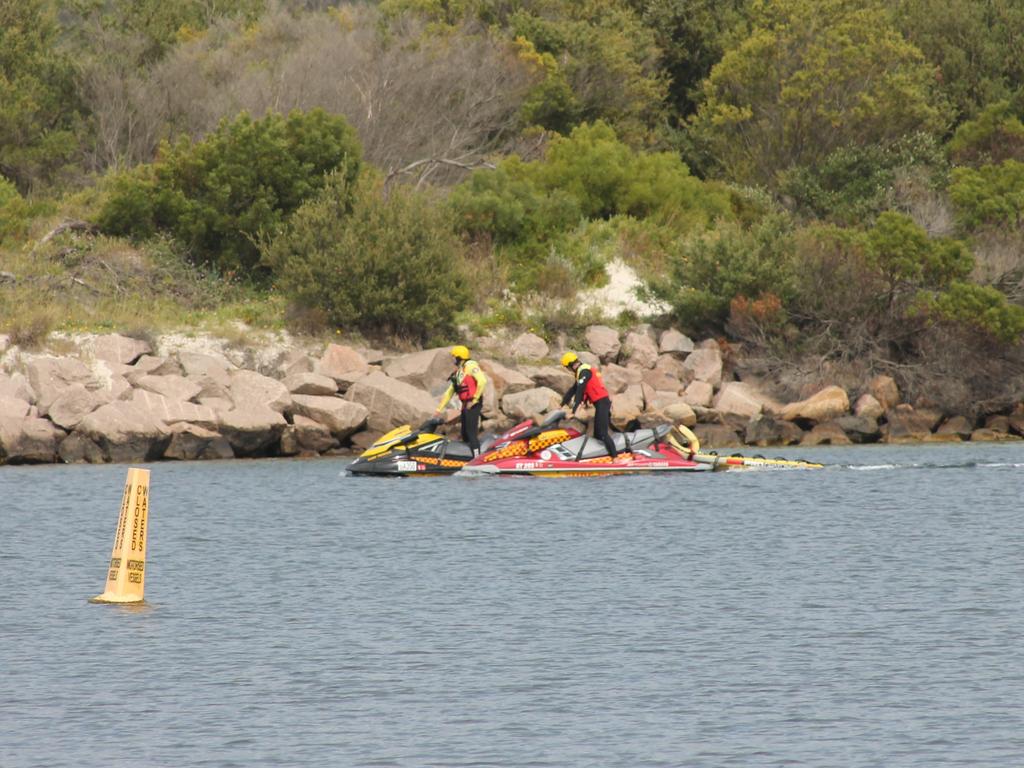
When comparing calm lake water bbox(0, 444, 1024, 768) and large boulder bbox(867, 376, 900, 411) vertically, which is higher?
large boulder bbox(867, 376, 900, 411)

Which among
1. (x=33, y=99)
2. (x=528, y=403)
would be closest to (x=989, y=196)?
(x=528, y=403)

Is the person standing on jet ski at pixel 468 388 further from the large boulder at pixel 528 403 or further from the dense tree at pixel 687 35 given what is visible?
the dense tree at pixel 687 35

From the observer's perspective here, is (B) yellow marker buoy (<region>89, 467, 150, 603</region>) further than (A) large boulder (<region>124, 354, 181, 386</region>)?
No

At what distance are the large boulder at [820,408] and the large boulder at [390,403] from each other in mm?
8394

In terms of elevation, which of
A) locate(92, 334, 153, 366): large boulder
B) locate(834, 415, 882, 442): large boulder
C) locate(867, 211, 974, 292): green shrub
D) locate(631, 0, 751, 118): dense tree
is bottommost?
locate(834, 415, 882, 442): large boulder

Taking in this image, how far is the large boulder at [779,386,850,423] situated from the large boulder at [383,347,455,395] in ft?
25.6

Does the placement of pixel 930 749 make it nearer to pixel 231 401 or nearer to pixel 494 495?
pixel 494 495

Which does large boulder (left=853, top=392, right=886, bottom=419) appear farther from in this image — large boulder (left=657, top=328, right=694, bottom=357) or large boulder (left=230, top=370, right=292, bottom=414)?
large boulder (left=230, top=370, right=292, bottom=414)

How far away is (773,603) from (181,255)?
105 ft

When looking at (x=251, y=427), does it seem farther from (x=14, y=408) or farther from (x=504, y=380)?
(x=504, y=380)

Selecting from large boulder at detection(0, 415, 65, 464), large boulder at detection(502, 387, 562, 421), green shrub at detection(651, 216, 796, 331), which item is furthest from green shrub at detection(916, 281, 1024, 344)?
large boulder at detection(0, 415, 65, 464)

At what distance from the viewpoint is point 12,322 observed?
4106 cm

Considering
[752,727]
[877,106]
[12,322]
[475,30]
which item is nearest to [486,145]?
[475,30]

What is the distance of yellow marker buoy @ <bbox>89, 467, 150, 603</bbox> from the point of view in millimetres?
16531
